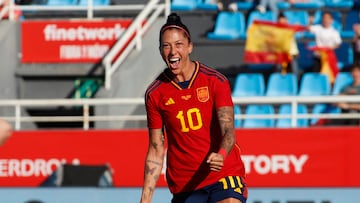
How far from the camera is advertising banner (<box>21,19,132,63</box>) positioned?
1711 cm

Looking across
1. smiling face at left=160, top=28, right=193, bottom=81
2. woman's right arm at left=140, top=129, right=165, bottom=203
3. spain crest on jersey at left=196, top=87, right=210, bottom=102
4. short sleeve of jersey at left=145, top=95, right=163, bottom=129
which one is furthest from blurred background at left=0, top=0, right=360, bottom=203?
smiling face at left=160, top=28, right=193, bottom=81

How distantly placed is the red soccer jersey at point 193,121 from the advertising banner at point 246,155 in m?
6.23

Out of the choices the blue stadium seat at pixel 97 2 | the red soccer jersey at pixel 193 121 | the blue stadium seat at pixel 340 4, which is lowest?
the blue stadium seat at pixel 97 2

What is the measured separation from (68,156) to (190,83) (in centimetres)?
700

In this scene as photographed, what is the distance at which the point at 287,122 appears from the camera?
51.3ft

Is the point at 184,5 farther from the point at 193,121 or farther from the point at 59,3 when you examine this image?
the point at 193,121

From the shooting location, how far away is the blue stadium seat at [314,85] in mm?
16141

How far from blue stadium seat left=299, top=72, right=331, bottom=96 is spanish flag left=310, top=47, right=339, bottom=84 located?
0.40 m

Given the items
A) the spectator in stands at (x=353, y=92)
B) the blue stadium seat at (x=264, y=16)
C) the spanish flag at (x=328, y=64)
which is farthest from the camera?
the blue stadium seat at (x=264, y=16)

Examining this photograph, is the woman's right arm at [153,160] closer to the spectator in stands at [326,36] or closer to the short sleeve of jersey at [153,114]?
the short sleeve of jersey at [153,114]

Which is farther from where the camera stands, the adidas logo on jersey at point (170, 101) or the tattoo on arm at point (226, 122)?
the adidas logo on jersey at point (170, 101)

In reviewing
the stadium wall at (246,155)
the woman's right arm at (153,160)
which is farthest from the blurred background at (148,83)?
the woman's right arm at (153,160)

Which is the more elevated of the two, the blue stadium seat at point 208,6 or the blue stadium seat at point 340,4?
the blue stadium seat at point 340,4

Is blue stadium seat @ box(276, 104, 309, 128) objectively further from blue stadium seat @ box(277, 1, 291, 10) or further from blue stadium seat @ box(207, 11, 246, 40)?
blue stadium seat @ box(277, 1, 291, 10)
